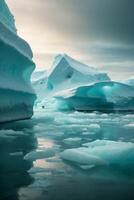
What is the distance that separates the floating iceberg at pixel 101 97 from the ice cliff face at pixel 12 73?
13.3m

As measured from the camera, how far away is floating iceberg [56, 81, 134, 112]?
34.3 meters

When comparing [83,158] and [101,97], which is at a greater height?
[101,97]

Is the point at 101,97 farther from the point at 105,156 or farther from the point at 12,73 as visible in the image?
the point at 105,156

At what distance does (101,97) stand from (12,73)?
18.8m

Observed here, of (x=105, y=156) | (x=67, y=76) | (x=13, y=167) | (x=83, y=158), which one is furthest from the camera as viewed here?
(x=67, y=76)

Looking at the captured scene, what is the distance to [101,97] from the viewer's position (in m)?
35.4

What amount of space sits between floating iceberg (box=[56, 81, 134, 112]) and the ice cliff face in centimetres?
1329

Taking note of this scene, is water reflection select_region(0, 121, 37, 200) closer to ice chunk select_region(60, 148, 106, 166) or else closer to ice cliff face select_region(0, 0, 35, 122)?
ice chunk select_region(60, 148, 106, 166)

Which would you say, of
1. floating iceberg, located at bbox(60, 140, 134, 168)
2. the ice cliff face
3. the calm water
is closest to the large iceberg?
the ice cliff face

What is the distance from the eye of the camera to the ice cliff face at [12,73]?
50.6ft

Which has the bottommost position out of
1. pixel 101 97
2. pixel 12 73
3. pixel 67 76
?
pixel 101 97

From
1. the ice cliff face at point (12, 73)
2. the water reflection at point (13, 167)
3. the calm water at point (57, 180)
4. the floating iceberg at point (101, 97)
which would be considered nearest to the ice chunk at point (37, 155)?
the calm water at point (57, 180)

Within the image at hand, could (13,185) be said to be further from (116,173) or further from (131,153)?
(131,153)

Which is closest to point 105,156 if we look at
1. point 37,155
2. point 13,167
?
point 37,155
